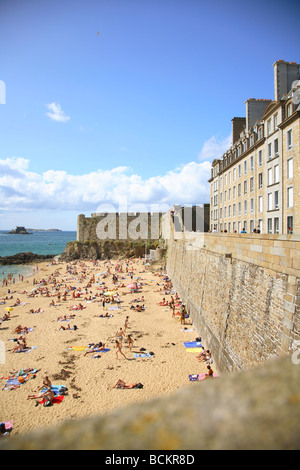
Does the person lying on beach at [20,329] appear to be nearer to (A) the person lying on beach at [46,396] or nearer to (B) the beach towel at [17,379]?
(B) the beach towel at [17,379]

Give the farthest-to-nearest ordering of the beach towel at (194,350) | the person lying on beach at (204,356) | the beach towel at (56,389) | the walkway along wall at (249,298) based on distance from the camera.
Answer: the beach towel at (194,350) < the person lying on beach at (204,356) < the beach towel at (56,389) < the walkway along wall at (249,298)

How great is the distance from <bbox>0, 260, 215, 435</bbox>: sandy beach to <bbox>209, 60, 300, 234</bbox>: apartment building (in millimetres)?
9365

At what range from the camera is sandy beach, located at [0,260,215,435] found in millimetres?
9898

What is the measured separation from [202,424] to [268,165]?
69.4 ft

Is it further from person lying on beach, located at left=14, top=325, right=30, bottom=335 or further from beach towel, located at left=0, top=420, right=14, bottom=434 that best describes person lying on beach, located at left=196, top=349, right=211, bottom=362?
person lying on beach, located at left=14, top=325, right=30, bottom=335

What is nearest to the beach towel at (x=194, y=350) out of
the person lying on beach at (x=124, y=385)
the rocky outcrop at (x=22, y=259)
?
the person lying on beach at (x=124, y=385)

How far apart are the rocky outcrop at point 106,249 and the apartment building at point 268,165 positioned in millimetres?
24378

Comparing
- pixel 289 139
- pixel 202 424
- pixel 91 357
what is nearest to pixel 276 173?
pixel 289 139

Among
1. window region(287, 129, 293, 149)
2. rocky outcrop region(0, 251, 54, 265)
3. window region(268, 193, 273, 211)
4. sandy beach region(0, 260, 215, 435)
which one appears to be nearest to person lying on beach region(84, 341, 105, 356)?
sandy beach region(0, 260, 215, 435)

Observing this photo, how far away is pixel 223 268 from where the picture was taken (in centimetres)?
1113

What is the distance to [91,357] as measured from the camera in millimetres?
13477

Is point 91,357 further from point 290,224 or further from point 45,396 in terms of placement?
point 290,224

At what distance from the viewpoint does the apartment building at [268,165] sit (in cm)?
1639

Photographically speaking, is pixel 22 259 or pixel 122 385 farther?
pixel 22 259
